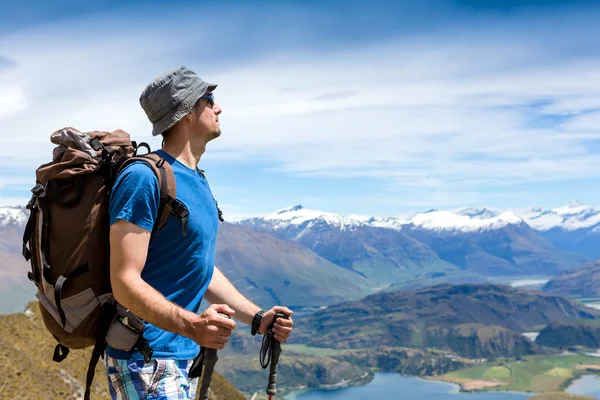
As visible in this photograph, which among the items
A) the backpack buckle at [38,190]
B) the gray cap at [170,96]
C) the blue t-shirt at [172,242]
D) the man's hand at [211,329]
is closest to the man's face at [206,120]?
the gray cap at [170,96]

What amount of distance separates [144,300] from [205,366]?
100 centimetres

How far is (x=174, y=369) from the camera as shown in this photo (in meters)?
4.76

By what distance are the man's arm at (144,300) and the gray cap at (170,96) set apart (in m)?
0.93

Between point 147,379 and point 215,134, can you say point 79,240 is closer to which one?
point 147,379

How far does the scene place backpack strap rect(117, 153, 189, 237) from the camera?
457 cm

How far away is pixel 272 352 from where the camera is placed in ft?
17.8

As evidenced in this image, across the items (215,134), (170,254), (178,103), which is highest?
(178,103)

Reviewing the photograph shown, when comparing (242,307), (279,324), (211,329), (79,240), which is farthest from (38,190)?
(279,324)

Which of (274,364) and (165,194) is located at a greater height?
(165,194)

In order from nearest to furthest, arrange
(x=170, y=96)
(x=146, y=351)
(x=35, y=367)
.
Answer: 1. (x=146, y=351)
2. (x=170, y=96)
3. (x=35, y=367)

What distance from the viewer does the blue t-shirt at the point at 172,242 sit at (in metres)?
4.45

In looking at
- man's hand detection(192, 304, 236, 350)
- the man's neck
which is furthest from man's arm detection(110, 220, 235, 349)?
the man's neck

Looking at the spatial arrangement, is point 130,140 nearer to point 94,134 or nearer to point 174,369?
point 94,134

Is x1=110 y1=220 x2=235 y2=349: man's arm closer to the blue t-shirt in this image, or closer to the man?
the man
